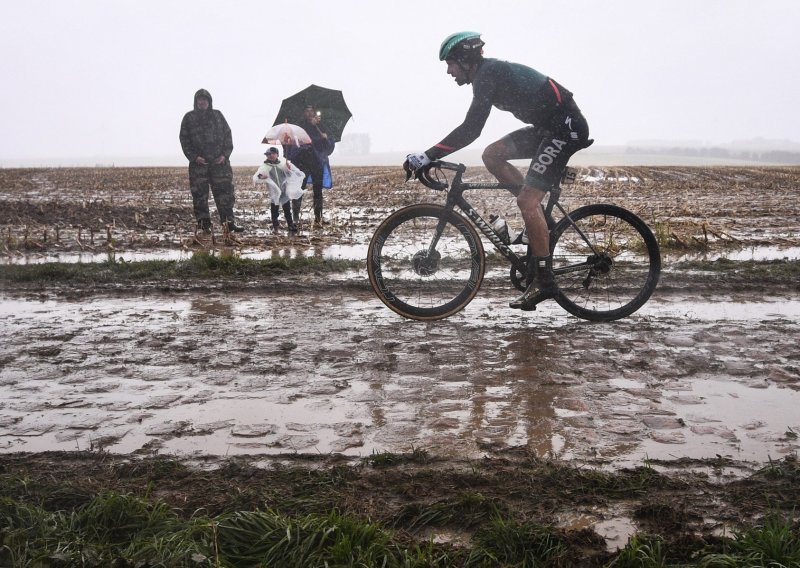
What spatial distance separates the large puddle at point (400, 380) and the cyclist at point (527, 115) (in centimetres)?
94

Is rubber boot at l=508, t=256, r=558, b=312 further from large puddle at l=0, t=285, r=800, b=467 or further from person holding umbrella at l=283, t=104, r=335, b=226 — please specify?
person holding umbrella at l=283, t=104, r=335, b=226

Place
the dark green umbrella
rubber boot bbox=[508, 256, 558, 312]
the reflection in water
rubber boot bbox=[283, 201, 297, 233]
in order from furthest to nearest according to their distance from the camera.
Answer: the dark green umbrella → rubber boot bbox=[283, 201, 297, 233] → the reflection in water → rubber boot bbox=[508, 256, 558, 312]

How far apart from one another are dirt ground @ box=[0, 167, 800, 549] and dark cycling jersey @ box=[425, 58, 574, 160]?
4.68 ft

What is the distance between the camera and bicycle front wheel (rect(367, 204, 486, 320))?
17.5 feet

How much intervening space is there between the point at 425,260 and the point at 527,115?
1.31 m

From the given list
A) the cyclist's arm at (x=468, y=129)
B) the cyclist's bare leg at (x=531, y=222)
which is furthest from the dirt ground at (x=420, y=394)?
the cyclist's arm at (x=468, y=129)

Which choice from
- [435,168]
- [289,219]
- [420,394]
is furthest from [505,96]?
[289,219]

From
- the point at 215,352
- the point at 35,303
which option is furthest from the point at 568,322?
the point at 35,303

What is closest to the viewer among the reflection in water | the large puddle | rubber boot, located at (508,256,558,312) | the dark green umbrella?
the large puddle

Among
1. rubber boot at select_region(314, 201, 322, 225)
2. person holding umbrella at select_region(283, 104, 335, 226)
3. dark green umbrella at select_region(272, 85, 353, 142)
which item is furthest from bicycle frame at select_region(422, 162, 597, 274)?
dark green umbrella at select_region(272, 85, 353, 142)

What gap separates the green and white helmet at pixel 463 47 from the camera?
494 cm

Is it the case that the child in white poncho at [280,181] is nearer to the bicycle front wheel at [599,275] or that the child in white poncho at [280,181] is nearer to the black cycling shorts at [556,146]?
the bicycle front wheel at [599,275]

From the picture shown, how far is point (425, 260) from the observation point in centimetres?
540

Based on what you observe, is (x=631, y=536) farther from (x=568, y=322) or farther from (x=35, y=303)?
(x=35, y=303)
